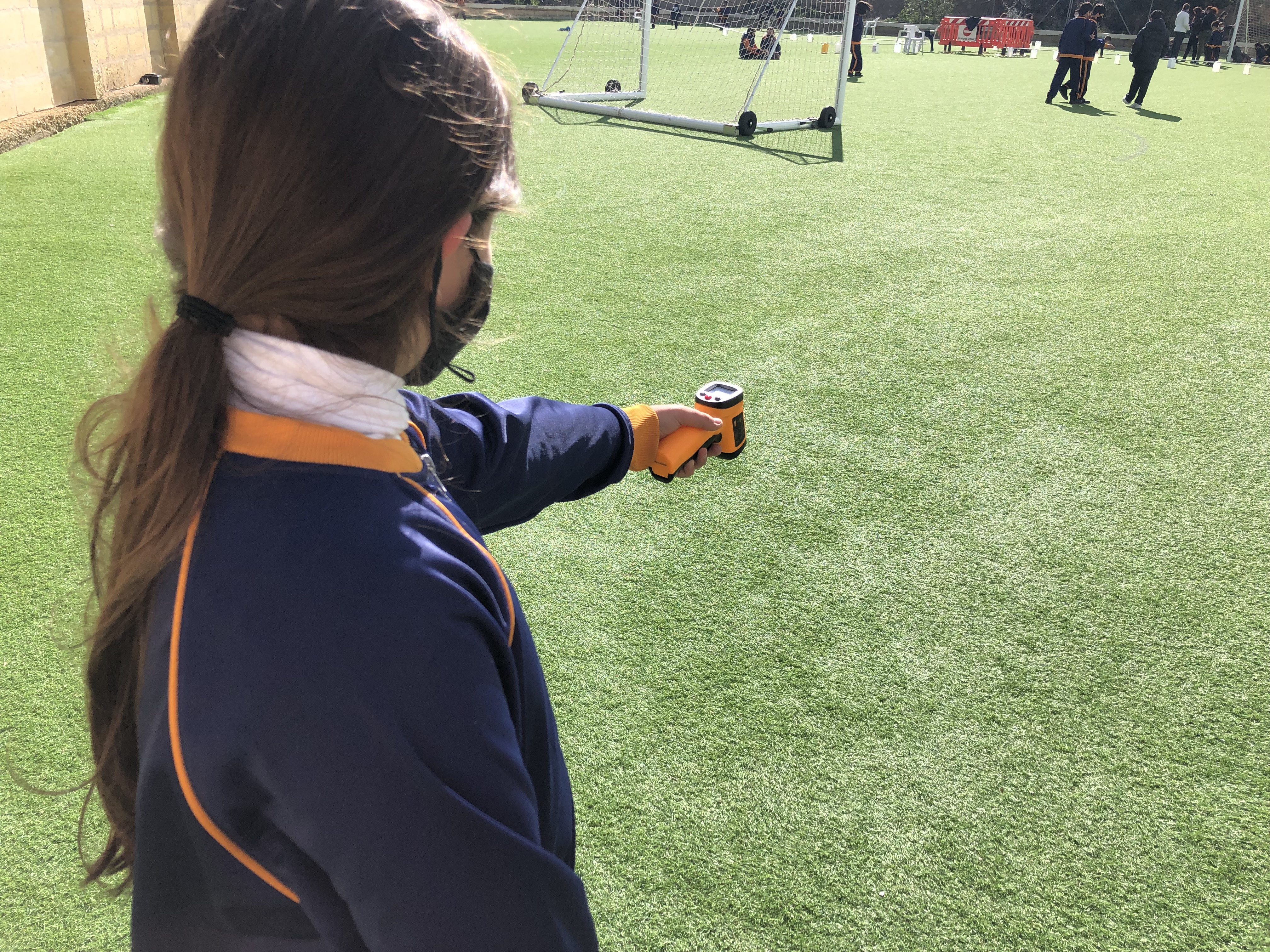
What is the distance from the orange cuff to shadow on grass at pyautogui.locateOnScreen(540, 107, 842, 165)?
7510 millimetres

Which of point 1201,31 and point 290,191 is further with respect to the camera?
point 1201,31

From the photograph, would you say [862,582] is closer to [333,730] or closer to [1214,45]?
[333,730]

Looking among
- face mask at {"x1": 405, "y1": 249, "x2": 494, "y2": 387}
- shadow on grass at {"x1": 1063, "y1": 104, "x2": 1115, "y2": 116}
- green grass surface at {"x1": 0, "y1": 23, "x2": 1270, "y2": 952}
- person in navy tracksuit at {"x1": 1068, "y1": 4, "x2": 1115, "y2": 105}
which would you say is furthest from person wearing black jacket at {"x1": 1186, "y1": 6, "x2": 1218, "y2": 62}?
face mask at {"x1": 405, "y1": 249, "x2": 494, "y2": 387}

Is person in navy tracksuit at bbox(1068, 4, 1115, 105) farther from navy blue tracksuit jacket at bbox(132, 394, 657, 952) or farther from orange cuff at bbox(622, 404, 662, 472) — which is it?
navy blue tracksuit jacket at bbox(132, 394, 657, 952)

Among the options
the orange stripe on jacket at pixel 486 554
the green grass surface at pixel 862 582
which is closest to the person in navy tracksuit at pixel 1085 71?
the green grass surface at pixel 862 582

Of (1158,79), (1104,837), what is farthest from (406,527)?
(1158,79)

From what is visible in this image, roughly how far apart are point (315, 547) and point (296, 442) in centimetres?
11

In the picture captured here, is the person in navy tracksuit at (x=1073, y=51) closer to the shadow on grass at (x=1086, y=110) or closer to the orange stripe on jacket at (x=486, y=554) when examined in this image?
the shadow on grass at (x=1086, y=110)

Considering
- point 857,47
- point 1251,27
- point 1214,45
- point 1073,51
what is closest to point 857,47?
point 857,47

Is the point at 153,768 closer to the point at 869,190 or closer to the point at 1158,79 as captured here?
the point at 869,190

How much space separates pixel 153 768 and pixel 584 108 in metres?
10.8

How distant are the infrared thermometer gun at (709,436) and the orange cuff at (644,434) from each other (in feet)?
0.08

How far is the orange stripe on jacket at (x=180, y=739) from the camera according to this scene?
0.74 metres

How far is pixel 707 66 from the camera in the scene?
15.6m
